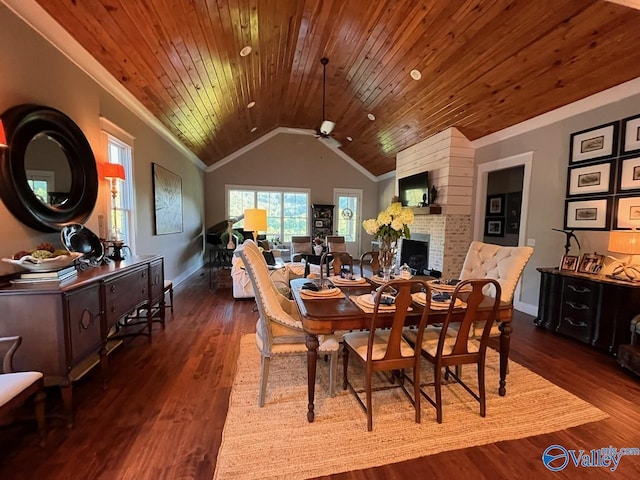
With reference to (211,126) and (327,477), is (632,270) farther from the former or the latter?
(211,126)

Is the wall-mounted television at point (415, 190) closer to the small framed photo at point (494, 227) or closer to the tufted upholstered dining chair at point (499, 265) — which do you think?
the small framed photo at point (494, 227)

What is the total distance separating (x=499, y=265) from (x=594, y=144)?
7.60ft

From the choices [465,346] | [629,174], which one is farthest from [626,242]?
[465,346]

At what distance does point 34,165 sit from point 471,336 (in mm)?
3689

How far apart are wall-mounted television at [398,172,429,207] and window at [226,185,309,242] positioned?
3.48 meters

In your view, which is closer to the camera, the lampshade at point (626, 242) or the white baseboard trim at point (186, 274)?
the lampshade at point (626, 242)

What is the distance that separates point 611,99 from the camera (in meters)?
3.25

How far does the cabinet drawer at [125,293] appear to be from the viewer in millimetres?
2201

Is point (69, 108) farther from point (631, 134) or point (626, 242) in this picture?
point (631, 134)

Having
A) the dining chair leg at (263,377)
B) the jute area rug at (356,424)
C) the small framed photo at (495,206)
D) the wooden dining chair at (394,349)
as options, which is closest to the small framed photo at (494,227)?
the small framed photo at (495,206)

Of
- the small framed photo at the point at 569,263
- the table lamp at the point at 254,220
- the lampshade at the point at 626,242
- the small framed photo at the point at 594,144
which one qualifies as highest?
the small framed photo at the point at 594,144

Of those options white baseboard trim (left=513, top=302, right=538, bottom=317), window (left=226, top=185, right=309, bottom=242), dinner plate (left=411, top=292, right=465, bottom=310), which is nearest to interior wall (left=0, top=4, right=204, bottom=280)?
dinner plate (left=411, top=292, right=465, bottom=310)

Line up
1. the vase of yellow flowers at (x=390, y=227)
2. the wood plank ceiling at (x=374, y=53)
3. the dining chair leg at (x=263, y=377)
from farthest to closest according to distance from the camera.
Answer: the wood plank ceiling at (x=374, y=53) < the vase of yellow flowers at (x=390, y=227) < the dining chair leg at (x=263, y=377)

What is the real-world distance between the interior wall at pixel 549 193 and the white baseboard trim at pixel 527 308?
0.20 feet
